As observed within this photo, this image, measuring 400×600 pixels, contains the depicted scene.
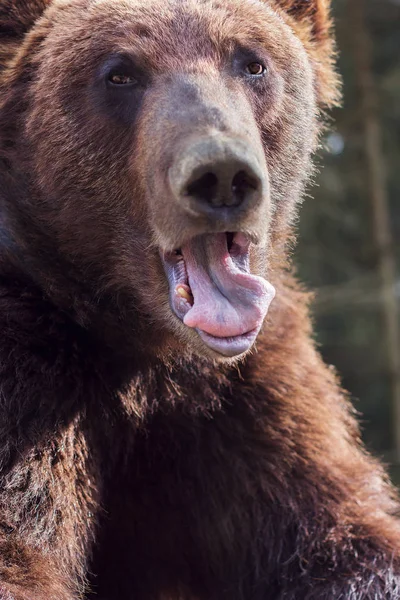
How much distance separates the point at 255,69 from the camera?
3.78 meters

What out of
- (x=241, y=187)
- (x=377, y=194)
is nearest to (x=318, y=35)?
(x=241, y=187)

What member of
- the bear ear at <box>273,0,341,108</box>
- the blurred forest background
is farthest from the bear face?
the blurred forest background

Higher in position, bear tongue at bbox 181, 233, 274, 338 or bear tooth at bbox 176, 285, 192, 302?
bear tongue at bbox 181, 233, 274, 338

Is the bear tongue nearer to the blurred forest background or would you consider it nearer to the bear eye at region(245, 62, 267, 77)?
the bear eye at region(245, 62, 267, 77)

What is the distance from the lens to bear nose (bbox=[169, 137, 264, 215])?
9.90 ft

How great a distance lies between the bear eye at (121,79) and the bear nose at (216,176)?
56 centimetres

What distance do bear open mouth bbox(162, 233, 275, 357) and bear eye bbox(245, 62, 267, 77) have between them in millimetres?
691

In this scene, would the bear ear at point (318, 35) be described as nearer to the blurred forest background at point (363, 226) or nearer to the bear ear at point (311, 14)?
the bear ear at point (311, 14)

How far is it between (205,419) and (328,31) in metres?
1.98

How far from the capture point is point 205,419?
13.3 feet

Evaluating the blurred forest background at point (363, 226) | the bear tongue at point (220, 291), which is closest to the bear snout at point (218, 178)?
the bear tongue at point (220, 291)

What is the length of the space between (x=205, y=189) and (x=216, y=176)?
99 millimetres

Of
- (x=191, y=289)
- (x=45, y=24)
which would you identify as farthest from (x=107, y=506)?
(x=45, y=24)

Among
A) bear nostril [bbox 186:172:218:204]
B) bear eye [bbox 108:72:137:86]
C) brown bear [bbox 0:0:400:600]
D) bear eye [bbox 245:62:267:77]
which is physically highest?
bear eye [bbox 108:72:137:86]
